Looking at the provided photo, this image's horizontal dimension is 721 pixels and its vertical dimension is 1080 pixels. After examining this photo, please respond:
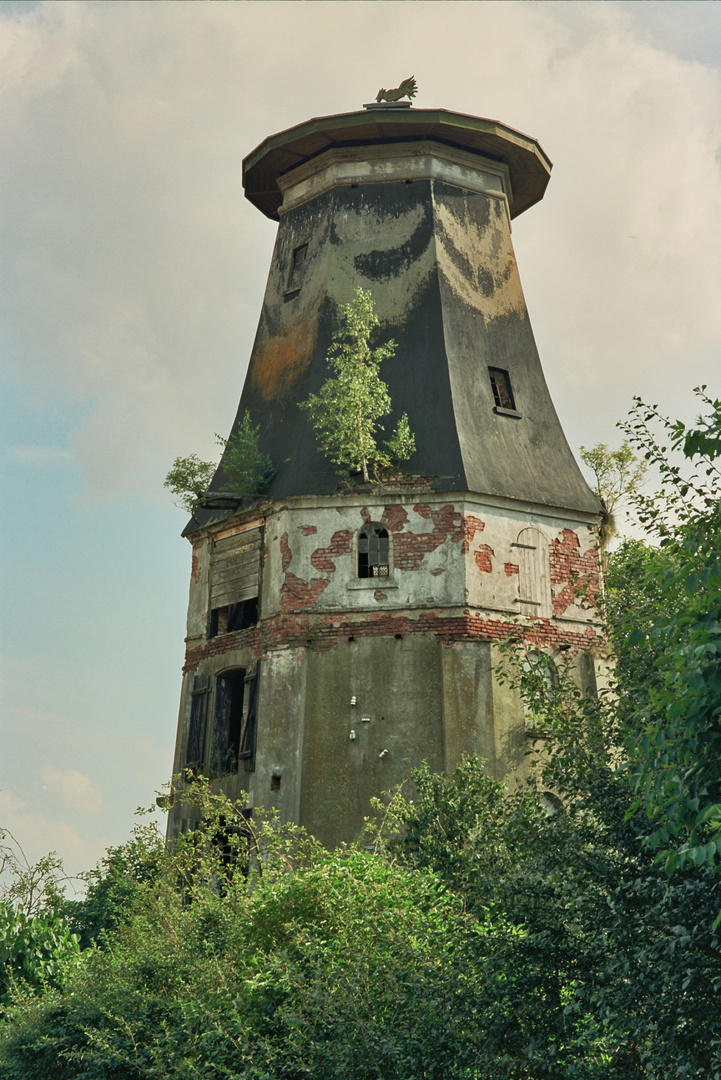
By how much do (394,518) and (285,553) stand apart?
2.15 m

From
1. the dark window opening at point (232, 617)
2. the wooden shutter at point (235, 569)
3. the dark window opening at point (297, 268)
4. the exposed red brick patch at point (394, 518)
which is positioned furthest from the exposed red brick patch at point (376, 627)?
the dark window opening at point (297, 268)

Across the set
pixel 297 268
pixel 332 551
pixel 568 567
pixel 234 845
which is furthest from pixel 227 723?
pixel 297 268

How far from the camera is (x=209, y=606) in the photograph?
2400cm

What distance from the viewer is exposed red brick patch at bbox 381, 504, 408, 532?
22.2 m

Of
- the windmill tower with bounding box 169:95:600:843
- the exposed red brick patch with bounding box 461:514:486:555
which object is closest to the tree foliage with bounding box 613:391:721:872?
the windmill tower with bounding box 169:95:600:843

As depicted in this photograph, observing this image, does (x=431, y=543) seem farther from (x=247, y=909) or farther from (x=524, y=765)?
(x=247, y=909)

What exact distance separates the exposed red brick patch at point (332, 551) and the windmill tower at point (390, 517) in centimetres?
4

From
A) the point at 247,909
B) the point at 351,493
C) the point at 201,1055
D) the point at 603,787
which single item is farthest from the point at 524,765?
the point at 603,787

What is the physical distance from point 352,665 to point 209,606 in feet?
13.3

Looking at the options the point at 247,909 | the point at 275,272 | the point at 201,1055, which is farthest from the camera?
the point at 275,272

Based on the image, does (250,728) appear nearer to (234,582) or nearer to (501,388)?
(234,582)

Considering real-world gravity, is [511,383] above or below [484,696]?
above

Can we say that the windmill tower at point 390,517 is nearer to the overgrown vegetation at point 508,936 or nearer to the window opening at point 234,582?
the window opening at point 234,582

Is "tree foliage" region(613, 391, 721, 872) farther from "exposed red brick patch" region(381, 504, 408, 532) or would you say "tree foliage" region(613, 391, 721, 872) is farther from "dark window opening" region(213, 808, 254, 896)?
"exposed red brick patch" region(381, 504, 408, 532)
